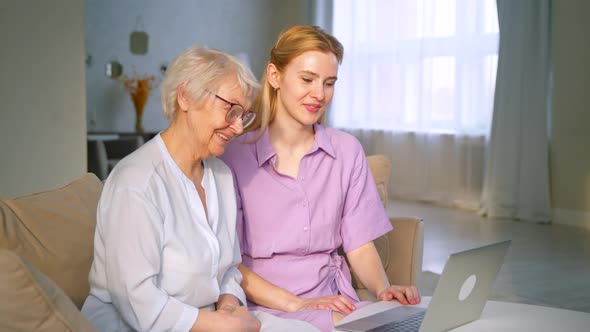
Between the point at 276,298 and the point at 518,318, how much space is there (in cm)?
63

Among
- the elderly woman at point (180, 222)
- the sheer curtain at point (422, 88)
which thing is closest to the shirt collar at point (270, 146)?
the elderly woman at point (180, 222)

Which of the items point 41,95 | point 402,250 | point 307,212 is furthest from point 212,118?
point 41,95

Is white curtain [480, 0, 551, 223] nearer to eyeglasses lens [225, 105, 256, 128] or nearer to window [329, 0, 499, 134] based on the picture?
window [329, 0, 499, 134]

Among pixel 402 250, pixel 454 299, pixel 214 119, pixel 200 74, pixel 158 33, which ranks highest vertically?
pixel 158 33

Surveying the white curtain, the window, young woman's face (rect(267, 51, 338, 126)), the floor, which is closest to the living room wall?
the white curtain

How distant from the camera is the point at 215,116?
1.73 metres

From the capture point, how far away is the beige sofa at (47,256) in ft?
3.55

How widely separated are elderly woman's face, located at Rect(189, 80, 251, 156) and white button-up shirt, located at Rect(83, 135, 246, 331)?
0.31 feet

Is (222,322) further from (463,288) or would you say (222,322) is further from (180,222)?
(463,288)

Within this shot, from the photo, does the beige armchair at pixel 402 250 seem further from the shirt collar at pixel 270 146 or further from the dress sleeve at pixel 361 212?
the shirt collar at pixel 270 146

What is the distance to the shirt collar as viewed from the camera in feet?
7.06

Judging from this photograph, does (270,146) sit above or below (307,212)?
above

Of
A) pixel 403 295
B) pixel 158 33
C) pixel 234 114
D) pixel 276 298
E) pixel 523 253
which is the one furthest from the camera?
pixel 158 33

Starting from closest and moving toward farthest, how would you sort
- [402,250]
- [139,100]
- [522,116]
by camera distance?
1. [402,250]
2. [522,116]
3. [139,100]
